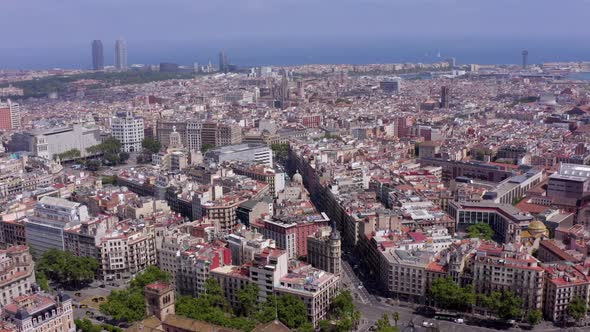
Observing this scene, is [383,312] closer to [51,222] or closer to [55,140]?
[51,222]

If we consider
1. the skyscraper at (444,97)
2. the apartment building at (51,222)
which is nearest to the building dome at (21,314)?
the apartment building at (51,222)

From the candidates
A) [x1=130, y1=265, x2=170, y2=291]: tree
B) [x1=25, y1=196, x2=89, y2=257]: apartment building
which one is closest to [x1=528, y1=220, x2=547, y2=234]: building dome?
[x1=130, y1=265, x2=170, y2=291]: tree

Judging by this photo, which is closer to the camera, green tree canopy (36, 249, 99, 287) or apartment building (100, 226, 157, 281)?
green tree canopy (36, 249, 99, 287)

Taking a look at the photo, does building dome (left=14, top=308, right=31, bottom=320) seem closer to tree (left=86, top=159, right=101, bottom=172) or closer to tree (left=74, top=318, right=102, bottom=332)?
tree (left=74, top=318, right=102, bottom=332)

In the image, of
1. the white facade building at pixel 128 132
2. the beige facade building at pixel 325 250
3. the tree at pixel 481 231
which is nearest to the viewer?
the beige facade building at pixel 325 250

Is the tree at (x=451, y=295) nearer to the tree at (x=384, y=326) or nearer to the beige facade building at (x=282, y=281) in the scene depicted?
the tree at (x=384, y=326)

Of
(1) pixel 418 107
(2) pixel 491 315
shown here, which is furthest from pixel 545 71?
(2) pixel 491 315
